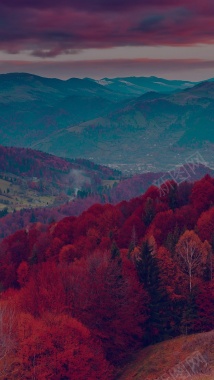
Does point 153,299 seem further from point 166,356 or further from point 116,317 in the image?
point 166,356

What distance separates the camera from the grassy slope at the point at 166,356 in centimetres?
4900

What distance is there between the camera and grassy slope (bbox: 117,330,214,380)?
4900cm

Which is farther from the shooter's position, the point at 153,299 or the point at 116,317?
the point at 153,299

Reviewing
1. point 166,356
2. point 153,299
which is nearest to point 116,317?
point 153,299

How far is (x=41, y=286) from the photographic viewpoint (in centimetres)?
5991

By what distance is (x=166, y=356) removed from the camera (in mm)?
52562

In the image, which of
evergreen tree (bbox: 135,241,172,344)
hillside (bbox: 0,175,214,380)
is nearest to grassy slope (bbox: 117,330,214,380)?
hillside (bbox: 0,175,214,380)

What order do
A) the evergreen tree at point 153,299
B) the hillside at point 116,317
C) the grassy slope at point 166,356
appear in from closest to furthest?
the hillside at point 116,317, the grassy slope at point 166,356, the evergreen tree at point 153,299

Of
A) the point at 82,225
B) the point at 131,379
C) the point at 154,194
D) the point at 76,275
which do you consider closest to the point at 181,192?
Result: the point at 154,194

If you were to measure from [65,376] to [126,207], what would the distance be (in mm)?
71190

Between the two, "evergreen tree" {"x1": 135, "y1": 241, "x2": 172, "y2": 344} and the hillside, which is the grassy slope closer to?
the hillside

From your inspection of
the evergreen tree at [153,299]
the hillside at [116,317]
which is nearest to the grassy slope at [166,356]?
the hillside at [116,317]

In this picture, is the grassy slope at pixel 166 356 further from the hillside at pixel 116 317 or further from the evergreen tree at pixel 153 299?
the evergreen tree at pixel 153 299

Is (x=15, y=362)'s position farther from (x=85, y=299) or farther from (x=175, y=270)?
(x=175, y=270)
